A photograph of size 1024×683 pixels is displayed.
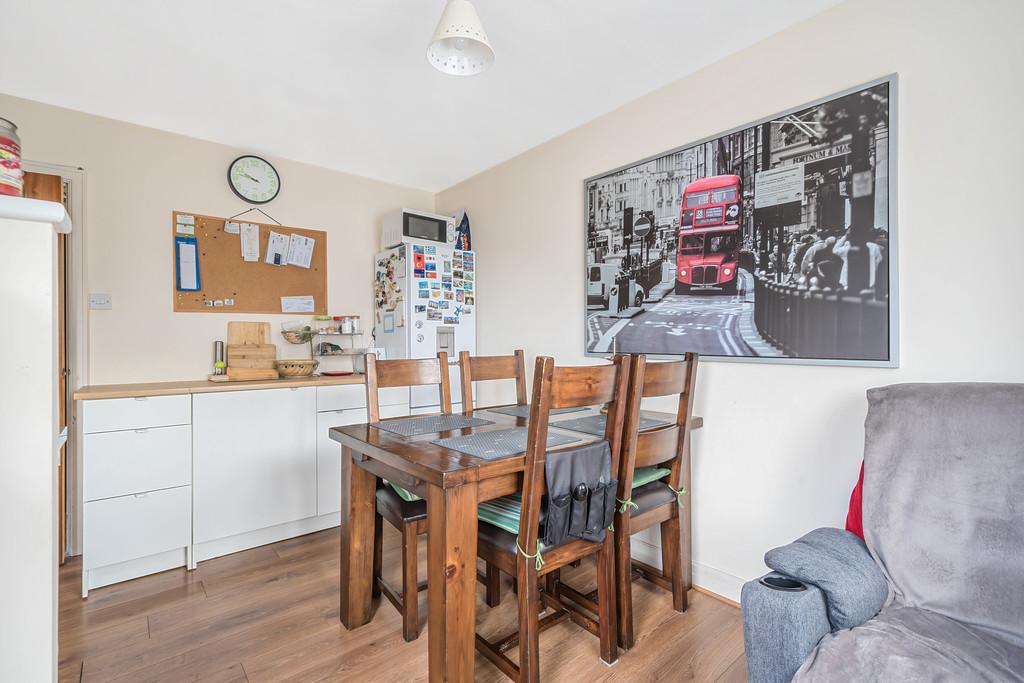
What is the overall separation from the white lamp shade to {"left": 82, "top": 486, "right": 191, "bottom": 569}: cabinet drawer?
236 cm

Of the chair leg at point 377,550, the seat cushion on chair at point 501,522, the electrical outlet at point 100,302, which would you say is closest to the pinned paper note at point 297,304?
the electrical outlet at point 100,302

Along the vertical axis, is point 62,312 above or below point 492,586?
above

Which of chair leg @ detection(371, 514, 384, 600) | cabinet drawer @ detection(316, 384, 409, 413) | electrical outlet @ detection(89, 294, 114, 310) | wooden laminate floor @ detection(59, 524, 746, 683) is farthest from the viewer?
cabinet drawer @ detection(316, 384, 409, 413)

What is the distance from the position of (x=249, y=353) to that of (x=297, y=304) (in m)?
0.47

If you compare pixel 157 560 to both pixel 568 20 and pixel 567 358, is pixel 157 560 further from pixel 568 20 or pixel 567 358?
pixel 568 20

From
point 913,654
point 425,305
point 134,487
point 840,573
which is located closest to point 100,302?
point 134,487

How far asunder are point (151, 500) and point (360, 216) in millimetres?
2229

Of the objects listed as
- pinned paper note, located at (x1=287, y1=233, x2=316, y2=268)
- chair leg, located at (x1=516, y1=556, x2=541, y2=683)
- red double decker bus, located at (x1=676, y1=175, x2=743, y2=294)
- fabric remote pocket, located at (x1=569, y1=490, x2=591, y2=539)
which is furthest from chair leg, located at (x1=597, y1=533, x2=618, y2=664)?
pinned paper note, located at (x1=287, y1=233, x2=316, y2=268)

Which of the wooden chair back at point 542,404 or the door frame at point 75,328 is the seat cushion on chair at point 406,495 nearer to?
the wooden chair back at point 542,404

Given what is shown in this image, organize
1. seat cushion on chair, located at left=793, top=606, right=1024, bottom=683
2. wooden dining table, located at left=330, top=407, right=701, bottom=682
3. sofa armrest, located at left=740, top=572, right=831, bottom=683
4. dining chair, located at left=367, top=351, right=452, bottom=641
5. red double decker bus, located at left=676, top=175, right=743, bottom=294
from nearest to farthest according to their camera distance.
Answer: seat cushion on chair, located at left=793, top=606, right=1024, bottom=683, sofa armrest, located at left=740, top=572, right=831, bottom=683, wooden dining table, located at left=330, top=407, right=701, bottom=682, dining chair, located at left=367, top=351, right=452, bottom=641, red double decker bus, located at left=676, top=175, right=743, bottom=294

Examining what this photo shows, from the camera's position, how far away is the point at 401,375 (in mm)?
2012

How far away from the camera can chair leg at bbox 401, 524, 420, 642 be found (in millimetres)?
1739

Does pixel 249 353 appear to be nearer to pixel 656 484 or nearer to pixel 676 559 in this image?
pixel 656 484

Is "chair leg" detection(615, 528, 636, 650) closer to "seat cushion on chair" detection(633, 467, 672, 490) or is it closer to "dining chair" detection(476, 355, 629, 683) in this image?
"dining chair" detection(476, 355, 629, 683)
